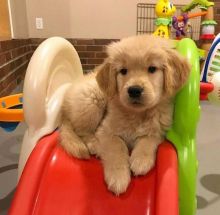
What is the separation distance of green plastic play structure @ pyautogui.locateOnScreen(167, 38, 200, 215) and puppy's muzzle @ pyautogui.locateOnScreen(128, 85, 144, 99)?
142mm

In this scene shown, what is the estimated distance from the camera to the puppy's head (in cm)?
84

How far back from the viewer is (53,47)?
108 centimetres

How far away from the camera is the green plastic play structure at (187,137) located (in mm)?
850

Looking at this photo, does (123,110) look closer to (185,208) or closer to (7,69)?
(185,208)

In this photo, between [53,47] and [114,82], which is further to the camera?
[53,47]

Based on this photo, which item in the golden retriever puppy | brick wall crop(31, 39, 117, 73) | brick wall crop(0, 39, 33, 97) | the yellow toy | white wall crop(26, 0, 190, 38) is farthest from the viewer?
brick wall crop(31, 39, 117, 73)

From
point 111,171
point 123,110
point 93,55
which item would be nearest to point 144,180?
point 111,171

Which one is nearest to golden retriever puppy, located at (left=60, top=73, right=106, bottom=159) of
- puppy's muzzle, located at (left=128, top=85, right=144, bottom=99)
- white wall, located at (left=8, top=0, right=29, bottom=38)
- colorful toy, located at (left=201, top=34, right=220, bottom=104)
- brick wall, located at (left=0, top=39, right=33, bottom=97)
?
puppy's muzzle, located at (left=128, top=85, right=144, bottom=99)

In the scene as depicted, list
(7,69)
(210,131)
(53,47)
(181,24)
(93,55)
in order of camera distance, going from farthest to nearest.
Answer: (93,55) < (181,24) < (7,69) < (210,131) < (53,47)

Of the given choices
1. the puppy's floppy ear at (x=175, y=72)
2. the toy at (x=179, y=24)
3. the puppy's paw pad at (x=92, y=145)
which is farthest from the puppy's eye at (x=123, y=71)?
the toy at (x=179, y=24)

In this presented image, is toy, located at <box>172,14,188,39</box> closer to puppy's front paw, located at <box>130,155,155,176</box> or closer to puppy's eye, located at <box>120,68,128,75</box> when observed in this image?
puppy's eye, located at <box>120,68,128,75</box>

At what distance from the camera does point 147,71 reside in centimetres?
87

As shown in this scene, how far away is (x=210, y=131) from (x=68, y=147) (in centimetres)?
144

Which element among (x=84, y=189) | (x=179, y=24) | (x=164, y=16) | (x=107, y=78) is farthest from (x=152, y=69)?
(x=179, y=24)
